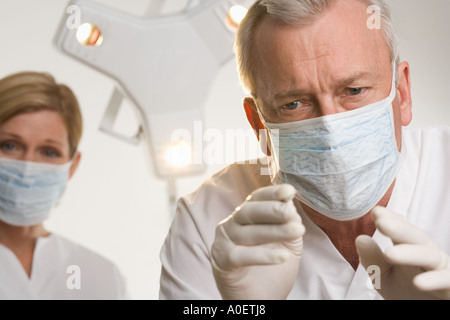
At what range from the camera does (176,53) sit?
62.4 inches

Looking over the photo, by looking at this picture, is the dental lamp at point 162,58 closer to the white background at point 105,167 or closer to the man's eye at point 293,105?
the white background at point 105,167

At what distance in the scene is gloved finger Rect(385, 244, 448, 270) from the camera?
952mm

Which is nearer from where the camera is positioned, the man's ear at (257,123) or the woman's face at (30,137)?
the man's ear at (257,123)

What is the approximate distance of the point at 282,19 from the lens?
124 centimetres

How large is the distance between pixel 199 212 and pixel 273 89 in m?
0.34

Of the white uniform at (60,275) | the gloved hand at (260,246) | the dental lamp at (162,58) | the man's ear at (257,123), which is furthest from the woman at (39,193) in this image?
the gloved hand at (260,246)

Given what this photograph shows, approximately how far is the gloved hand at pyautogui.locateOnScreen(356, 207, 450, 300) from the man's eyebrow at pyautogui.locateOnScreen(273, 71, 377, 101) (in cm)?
30

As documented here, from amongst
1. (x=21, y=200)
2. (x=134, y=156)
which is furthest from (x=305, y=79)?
(x=21, y=200)

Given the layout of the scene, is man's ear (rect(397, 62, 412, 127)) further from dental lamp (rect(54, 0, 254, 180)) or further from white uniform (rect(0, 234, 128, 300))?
white uniform (rect(0, 234, 128, 300))

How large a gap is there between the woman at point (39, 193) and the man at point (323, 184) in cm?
39

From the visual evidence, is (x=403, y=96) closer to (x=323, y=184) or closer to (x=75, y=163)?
(x=323, y=184)

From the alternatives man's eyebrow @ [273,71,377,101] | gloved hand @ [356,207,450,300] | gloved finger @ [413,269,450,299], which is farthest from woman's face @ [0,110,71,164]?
Result: gloved finger @ [413,269,450,299]

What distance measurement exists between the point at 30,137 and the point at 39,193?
15 cm

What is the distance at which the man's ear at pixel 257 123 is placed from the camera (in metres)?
1.38
